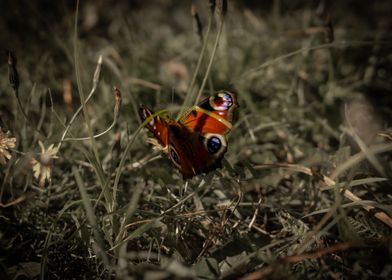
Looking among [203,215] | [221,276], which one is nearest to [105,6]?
[203,215]

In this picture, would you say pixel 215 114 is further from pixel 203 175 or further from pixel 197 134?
pixel 203 175

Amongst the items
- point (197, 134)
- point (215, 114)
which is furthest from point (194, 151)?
point (215, 114)

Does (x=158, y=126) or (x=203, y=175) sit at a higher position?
(x=158, y=126)

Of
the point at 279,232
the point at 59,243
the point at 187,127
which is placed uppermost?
the point at 187,127

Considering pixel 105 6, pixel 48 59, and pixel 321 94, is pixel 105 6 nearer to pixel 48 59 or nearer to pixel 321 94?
pixel 48 59

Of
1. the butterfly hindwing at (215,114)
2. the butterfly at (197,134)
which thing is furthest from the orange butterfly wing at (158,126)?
the butterfly hindwing at (215,114)

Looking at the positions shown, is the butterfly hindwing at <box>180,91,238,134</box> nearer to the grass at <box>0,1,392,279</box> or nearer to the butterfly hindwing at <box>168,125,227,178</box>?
the butterfly hindwing at <box>168,125,227,178</box>

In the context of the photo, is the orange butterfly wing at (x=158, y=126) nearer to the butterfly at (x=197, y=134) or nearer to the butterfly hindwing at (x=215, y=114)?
the butterfly at (x=197, y=134)

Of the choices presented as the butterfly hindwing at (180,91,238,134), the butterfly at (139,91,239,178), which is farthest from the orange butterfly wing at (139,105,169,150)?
the butterfly hindwing at (180,91,238,134)
